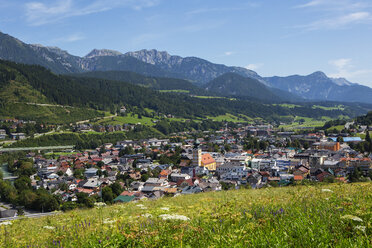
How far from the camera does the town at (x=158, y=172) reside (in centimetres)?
4217

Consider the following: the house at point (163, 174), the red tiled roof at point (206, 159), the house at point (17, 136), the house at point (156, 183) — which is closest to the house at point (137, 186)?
the house at point (156, 183)

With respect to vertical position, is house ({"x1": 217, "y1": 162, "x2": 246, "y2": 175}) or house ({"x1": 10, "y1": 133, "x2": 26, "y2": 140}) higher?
house ({"x1": 10, "y1": 133, "x2": 26, "y2": 140})

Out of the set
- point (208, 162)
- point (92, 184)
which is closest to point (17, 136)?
point (92, 184)

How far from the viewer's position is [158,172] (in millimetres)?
63312

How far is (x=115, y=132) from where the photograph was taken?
132m

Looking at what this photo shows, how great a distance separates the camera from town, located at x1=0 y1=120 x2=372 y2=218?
138 ft

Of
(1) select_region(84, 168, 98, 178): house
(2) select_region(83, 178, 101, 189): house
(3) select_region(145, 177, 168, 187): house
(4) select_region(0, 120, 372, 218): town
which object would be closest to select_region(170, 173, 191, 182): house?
(4) select_region(0, 120, 372, 218): town

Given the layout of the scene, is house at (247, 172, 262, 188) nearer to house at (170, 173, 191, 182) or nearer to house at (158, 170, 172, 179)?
house at (170, 173, 191, 182)

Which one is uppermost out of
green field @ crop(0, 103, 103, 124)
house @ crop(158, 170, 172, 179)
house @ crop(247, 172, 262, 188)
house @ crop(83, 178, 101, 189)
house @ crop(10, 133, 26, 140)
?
green field @ crop(0, 103, 103, 124)

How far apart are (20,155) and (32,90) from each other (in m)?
75.6

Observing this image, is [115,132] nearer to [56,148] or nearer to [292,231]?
[56,148]

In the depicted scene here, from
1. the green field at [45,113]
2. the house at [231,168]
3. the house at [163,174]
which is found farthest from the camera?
the green field at [45,113]

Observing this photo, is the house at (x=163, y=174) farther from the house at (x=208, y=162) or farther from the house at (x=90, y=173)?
the house at (x=90, y=173)

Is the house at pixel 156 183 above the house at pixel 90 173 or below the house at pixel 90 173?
above
